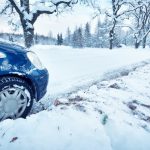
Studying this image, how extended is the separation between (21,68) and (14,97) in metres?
0.43

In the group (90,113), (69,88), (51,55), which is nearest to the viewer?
(90,113)

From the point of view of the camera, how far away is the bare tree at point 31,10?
15.2 metres

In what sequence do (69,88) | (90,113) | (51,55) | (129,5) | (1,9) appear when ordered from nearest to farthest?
(90,113)
(69,88)
(51,55)
(1,9)
(129,5)

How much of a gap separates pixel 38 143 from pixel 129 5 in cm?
2835

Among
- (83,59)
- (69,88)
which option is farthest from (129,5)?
(69,88)

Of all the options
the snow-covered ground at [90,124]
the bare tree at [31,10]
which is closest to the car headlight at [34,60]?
the snow-covered ground at [90,124]

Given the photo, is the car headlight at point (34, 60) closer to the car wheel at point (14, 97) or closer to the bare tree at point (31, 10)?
the car wheel at point (14, 97)

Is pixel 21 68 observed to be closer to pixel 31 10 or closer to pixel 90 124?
pixel 90 124

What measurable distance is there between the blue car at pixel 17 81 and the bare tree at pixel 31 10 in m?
10.7

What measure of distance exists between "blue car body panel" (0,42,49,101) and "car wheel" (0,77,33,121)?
10 cm

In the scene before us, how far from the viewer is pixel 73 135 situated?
3.39 m

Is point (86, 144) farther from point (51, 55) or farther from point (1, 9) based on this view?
point (1, 9)

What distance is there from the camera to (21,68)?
4348 millimetres

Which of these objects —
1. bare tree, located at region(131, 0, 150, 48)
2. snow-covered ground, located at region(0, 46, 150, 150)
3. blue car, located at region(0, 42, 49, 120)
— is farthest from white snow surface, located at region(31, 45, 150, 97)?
bare tree, located at region(131, 0, 150, 48)
